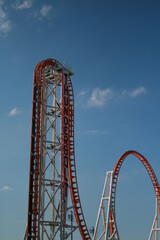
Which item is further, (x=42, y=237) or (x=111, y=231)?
(x=111, y=231)

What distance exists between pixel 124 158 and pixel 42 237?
1010cm

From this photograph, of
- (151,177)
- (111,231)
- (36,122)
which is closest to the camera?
(36,122)

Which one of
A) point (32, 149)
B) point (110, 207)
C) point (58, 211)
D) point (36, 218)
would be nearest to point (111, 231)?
point (110, 207)

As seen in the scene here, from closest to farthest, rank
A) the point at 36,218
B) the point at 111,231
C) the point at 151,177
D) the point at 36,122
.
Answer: the point at 36,218 < the point at 36,122 < the point at 111,231 < the point at 151,177

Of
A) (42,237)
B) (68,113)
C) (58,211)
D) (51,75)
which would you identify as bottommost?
(42,237)

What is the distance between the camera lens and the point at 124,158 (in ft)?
110

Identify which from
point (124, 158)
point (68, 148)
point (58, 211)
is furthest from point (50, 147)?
point (124, 158)

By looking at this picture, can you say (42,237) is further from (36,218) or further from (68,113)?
(68,113)

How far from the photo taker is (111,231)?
30922mm

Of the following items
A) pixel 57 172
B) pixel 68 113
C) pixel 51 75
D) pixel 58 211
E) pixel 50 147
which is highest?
pixel 51 75

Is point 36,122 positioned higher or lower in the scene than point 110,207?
higher

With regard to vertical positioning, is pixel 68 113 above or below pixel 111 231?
above

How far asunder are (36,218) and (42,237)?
4.56ft

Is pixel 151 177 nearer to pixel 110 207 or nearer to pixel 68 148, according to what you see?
pixel 110 207
